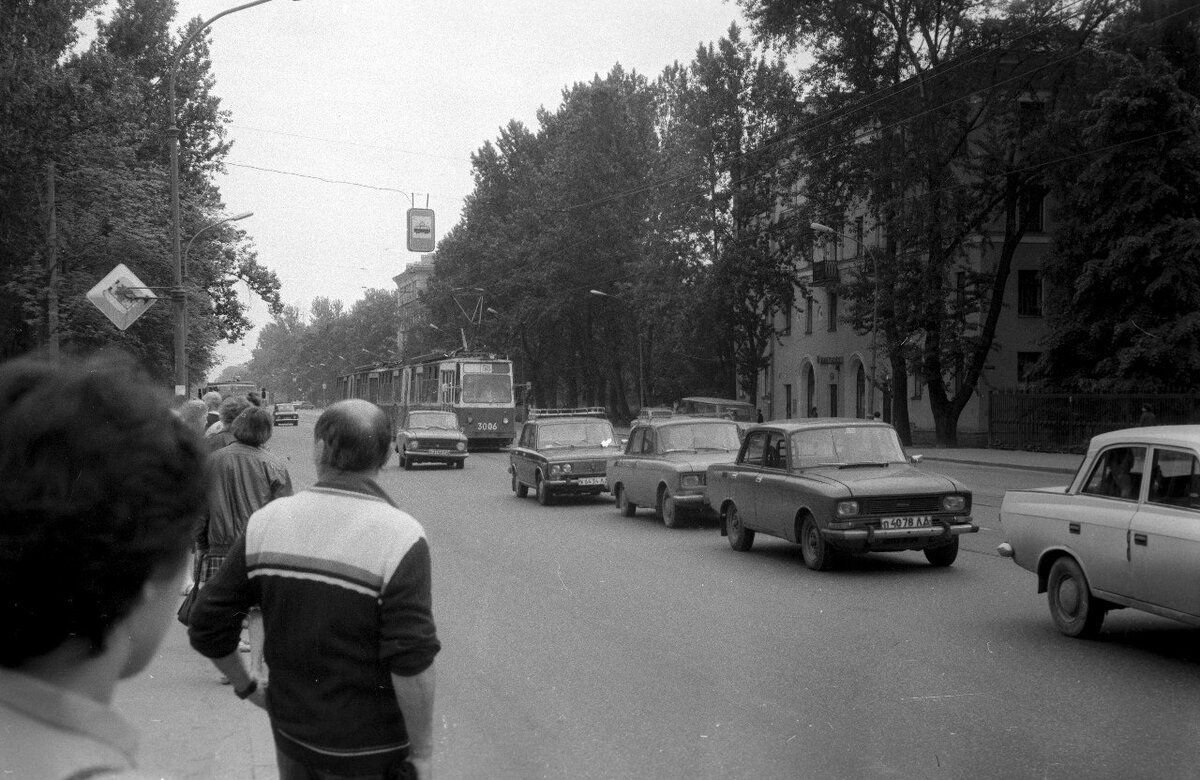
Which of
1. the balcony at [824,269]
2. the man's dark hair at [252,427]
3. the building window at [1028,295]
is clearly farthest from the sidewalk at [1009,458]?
the man's dark hair at [252,427]

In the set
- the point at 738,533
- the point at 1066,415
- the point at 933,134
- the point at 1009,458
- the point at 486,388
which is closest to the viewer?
the point at 738,533

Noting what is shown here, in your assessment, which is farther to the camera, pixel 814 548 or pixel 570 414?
pixel 570 414

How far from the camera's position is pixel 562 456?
22688 millimetres

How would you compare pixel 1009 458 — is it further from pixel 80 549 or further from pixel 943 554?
pixel 80 549

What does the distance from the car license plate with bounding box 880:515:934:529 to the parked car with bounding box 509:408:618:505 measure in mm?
10143

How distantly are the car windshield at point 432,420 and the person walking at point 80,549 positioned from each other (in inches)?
1309

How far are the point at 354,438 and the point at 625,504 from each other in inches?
657

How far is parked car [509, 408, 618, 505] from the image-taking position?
73.8 feet

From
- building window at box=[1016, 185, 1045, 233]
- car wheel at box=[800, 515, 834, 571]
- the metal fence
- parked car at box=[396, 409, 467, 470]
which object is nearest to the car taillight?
car wheel at box=[800, 515, 834, 571]

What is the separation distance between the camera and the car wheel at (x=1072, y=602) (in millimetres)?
8844

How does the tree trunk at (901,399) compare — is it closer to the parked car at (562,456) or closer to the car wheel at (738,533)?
the parked car at (562,456)

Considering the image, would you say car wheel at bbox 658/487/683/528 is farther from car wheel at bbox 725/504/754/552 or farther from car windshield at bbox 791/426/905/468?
car windshield at bbox 791/426/905/468

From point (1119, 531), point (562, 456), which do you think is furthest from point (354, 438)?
point (562, 456)

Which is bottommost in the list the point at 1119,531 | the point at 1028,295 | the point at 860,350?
the point at 1119,531
